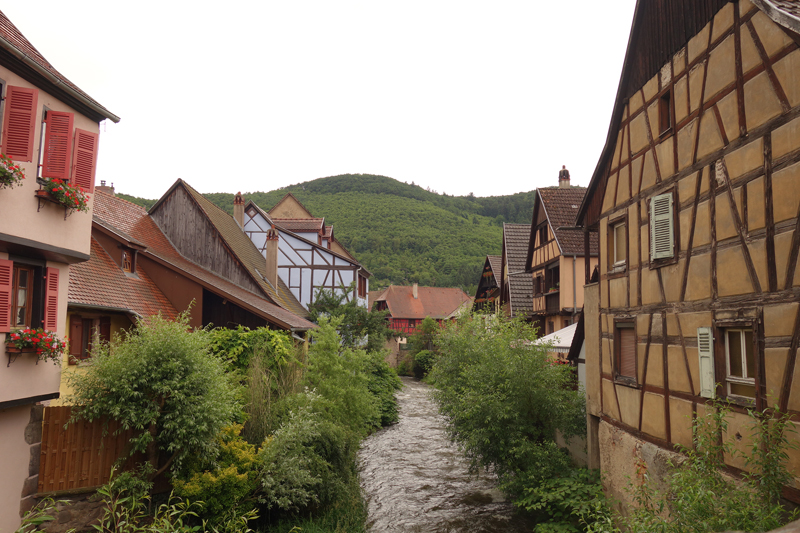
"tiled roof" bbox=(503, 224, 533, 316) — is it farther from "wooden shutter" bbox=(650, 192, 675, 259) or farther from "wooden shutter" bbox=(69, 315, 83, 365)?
"wooden shutter" bbox=(69, 315, 83, 365)

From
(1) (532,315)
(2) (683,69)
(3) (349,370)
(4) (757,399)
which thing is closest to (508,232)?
(1) (532,315)

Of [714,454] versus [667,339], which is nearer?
[714,454]

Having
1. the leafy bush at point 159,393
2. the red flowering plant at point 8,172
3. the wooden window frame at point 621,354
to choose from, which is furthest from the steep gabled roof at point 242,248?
the wooden window frame at point 621,354

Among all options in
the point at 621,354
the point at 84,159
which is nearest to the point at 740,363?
the point at 621,354

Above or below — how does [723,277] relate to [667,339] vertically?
above

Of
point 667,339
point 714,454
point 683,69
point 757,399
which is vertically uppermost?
point 683,69

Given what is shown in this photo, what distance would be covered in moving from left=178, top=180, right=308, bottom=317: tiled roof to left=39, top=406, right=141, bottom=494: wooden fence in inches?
514

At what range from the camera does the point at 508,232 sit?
96.1ft

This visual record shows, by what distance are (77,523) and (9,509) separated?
0.98 metres

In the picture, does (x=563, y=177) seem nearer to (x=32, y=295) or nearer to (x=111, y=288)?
(x=111, y=288)

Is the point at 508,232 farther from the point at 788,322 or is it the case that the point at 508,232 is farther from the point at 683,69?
the point at 788,322

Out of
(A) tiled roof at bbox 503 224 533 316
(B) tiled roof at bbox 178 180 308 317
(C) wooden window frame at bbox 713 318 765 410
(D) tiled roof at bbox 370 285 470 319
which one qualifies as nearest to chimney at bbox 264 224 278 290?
(B) tiled roof at bbox 178 180 308 317

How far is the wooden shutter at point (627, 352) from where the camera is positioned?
10.4 meters

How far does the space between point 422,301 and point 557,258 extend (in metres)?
42.5
